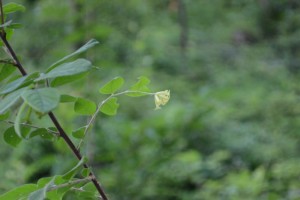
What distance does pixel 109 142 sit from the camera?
8.58 feet

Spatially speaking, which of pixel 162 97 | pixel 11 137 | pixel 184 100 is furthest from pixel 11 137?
pixel 184 100

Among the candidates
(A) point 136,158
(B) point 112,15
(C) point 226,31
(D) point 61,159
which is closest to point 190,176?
(A) point 136,158

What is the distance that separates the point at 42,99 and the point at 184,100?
14.1 ft

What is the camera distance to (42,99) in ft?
1.55

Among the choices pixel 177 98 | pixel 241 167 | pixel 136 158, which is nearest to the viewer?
pixel 136 158

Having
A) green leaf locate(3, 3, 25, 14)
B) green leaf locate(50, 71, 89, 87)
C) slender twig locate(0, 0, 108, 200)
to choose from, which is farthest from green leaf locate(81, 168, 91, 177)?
green leaf locate(3, 3, 25, 14)

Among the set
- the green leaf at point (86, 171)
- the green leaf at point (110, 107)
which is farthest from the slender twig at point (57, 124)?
the green leaf at point (110, 107)

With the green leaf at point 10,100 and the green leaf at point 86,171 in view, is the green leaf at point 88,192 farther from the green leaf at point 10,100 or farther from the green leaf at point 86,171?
the green leaf at point 10,100

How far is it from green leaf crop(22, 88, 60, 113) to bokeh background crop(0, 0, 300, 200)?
0.30 metres

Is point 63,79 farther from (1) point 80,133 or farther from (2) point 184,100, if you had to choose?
(2) point 184,100

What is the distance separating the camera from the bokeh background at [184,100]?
2.33m

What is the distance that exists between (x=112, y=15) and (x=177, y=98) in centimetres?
158

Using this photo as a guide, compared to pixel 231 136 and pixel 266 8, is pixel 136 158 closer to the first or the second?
pixel 231 136

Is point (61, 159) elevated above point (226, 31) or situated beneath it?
elevated above
